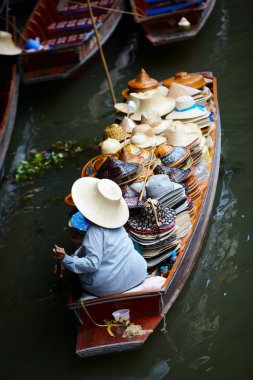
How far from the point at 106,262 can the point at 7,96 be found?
16.4 ft

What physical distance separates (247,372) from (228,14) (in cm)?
834

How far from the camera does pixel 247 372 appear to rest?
3676mm

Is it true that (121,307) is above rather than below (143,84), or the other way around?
below

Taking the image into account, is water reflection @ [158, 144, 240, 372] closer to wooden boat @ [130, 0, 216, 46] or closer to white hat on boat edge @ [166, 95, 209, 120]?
white hat on boat edge @ [166, 95, 209, 120]

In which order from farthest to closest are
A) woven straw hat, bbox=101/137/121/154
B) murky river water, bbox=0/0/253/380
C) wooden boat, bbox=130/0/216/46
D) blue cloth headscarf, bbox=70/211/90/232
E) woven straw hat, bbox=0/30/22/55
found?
wooden boat, bbox=130/0/216/46
woven straw hat, bbox=0/30/22/55
woven straw hat, bbox=101/137/121/154
murky river water, bbox=0/0/253/380
blue cloth headscarf, bbox=70/211/90/232

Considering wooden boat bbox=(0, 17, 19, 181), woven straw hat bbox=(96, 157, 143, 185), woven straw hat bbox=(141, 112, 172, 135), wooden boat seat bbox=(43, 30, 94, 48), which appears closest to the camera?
woven straw hat bbox=(96, 157, 143, 185)

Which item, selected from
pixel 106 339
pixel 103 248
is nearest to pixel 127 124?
pixel 103 248

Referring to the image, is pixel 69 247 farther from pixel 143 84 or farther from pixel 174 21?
pixel 174 21

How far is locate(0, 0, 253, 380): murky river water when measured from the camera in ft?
12.9

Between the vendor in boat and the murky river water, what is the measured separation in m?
0.65

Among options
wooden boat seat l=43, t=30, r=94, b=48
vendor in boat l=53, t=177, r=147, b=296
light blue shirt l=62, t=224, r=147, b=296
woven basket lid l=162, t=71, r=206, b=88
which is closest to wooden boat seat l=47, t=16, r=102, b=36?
wooden boat seat l=43, t=30, r=94, b=48

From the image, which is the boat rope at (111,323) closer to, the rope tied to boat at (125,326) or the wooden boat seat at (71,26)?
the rope tied to boat at (125,326)

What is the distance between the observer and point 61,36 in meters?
9.87

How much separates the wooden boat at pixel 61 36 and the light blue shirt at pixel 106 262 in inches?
172
